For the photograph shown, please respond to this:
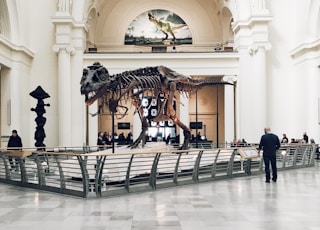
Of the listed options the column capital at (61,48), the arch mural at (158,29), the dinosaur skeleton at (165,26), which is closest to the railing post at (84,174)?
the column capital at (61,48)

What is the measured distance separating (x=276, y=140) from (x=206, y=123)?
17.1m

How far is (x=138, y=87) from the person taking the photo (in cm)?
1187

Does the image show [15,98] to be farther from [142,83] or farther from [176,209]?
[176,209]

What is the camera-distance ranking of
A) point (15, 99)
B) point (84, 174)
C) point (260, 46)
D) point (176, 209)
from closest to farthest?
point (176, 209) → point (84, 174) → point (15, 99) → point (260, 46)

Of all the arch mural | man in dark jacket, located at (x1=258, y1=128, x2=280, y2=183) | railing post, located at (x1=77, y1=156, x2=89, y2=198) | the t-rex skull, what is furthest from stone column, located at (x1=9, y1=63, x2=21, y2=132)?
man in dark jacket, located at (x1=258, y1=128, x2=280, y2=183)

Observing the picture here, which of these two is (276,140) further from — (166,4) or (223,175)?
(166,4)

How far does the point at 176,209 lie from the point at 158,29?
73.8ft

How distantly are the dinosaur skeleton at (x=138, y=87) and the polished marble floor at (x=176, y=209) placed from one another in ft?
9.99

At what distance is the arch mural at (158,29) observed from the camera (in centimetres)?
2800

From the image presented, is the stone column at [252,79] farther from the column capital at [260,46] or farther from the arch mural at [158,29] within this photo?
the arch mural at [158,29]

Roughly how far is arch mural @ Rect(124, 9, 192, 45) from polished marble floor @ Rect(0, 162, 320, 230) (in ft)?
64.7

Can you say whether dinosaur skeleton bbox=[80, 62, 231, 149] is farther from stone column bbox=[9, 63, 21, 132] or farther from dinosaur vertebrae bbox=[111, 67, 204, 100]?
stone column bbox=[9, 63, 21, 132]

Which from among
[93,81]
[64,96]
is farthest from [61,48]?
[93,81]

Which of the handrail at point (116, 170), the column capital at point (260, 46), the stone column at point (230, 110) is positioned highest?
the column capital at point (260, 46)
